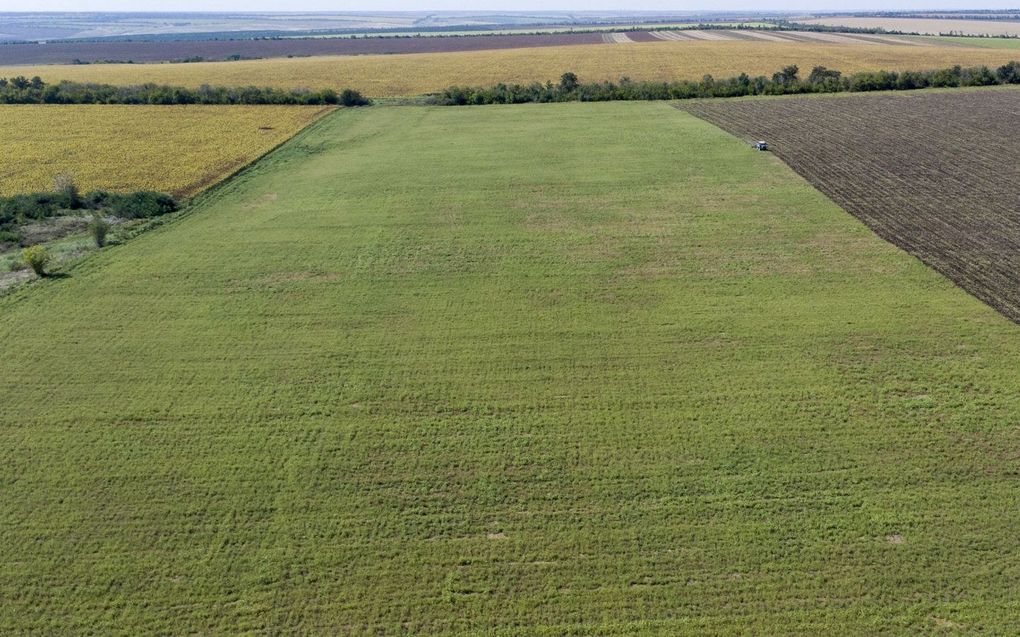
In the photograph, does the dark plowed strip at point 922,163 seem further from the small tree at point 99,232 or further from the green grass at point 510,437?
the small tree at point 99,232

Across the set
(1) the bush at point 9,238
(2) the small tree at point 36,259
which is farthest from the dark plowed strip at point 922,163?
(1) the bush at point 9,238

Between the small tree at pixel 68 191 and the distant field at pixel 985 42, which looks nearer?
the small tree at pixel 68 191

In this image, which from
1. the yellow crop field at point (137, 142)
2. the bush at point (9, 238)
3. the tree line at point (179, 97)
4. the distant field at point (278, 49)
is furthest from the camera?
the distant field at point (278, 49)

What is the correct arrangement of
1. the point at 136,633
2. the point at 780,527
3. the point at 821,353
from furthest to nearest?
the point at 821,353
the point at 780,527
the point at 136,633

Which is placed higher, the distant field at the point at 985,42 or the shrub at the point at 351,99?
the distant field at the point at 985,42

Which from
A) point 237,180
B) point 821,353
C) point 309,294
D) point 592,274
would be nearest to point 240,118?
point 237,180

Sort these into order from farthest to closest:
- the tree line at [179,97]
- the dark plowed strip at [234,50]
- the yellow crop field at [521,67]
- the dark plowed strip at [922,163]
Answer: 1. the dark plowed strip at [234,50]
2. the yellow crop field at [521,67]
3. the tree line at [179,97]
4. the dark plowed strip at [922,163]

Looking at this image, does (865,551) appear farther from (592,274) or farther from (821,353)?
(592,274)
